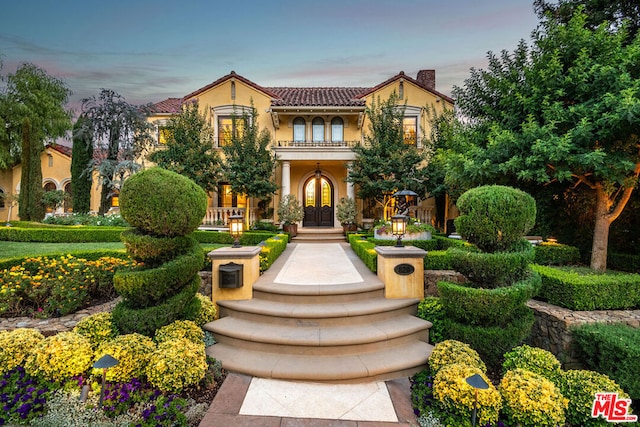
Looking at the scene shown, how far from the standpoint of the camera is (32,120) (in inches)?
744

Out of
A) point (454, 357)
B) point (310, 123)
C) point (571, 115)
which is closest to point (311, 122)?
point (310, 123)

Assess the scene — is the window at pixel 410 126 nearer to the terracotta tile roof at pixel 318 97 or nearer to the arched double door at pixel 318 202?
the terracotta tile roof at pixel 318 97

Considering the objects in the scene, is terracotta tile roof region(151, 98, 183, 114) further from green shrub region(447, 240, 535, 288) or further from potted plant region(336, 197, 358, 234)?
green shrub region(447, 240, 535, 288)

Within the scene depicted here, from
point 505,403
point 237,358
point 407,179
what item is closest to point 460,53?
point 407,179

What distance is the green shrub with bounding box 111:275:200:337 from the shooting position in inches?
149

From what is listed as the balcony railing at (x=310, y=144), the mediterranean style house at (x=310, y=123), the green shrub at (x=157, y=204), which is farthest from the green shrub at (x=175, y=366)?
the balcony railing at (x=310, y=144)

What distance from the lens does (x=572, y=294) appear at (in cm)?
432

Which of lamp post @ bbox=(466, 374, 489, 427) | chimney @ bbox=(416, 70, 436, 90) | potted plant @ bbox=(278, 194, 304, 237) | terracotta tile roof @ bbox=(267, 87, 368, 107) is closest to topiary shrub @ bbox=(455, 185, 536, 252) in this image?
lamp post @ bbox=(466, 374, 489, 427)

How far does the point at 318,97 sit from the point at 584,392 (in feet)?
53.3

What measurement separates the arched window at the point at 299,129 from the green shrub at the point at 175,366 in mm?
13558

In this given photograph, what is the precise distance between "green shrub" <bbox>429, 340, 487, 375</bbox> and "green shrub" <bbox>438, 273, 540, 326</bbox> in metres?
0.45

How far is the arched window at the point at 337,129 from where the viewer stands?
612 inches

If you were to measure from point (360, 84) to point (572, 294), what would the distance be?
1771 centimetres

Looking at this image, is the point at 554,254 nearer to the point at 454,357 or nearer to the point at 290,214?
the point at 454,357
